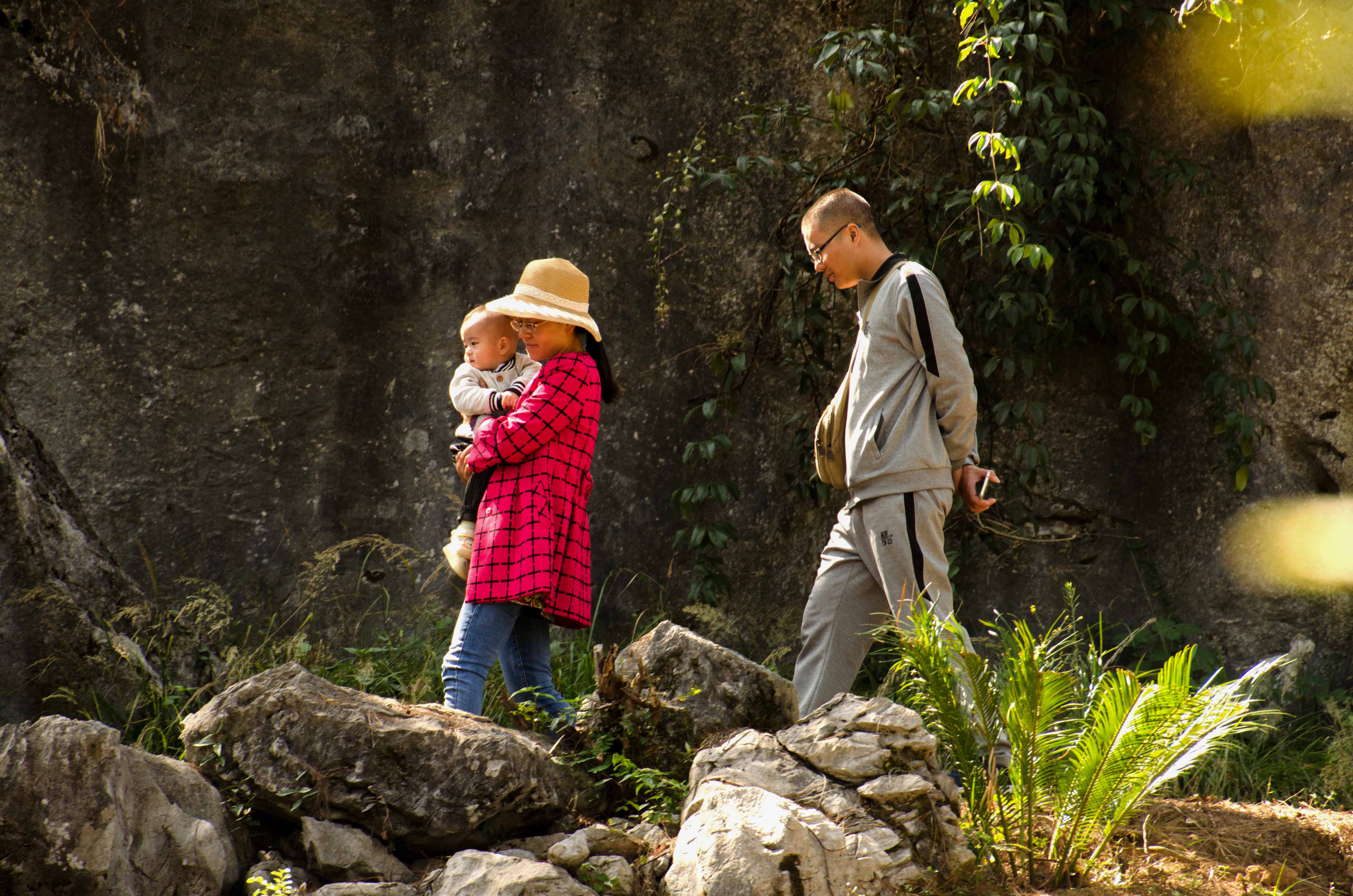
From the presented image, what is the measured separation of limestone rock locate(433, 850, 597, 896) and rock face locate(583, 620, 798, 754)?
630mm

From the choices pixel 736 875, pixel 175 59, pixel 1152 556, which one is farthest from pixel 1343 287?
pixel 175 59

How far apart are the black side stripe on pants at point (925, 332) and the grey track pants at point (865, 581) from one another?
1.29ft

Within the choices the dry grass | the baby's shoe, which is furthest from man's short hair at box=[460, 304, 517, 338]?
the dry grass

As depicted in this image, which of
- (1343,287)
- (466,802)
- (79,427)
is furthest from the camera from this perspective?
(79,427)

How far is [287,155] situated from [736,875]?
4.22 m

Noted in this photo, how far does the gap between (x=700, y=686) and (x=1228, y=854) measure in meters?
1.64

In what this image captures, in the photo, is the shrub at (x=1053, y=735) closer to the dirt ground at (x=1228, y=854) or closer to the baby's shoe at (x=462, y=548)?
the dirt ground at (x=1228, y=854)

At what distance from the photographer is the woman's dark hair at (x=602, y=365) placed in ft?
12.1

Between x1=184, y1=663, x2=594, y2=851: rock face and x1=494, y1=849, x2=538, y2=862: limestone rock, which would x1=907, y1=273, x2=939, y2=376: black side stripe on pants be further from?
x1=494, y1=849, x2=538, y2=862: limestone rock

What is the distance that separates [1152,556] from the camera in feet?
16.6

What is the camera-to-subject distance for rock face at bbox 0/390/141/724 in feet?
11.5

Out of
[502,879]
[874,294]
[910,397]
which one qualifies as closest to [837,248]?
[874,294]

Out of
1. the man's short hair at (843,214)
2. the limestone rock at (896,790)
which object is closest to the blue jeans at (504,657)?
the limestone rock at (896,790)

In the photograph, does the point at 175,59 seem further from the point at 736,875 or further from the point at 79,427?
the point at 736,875
